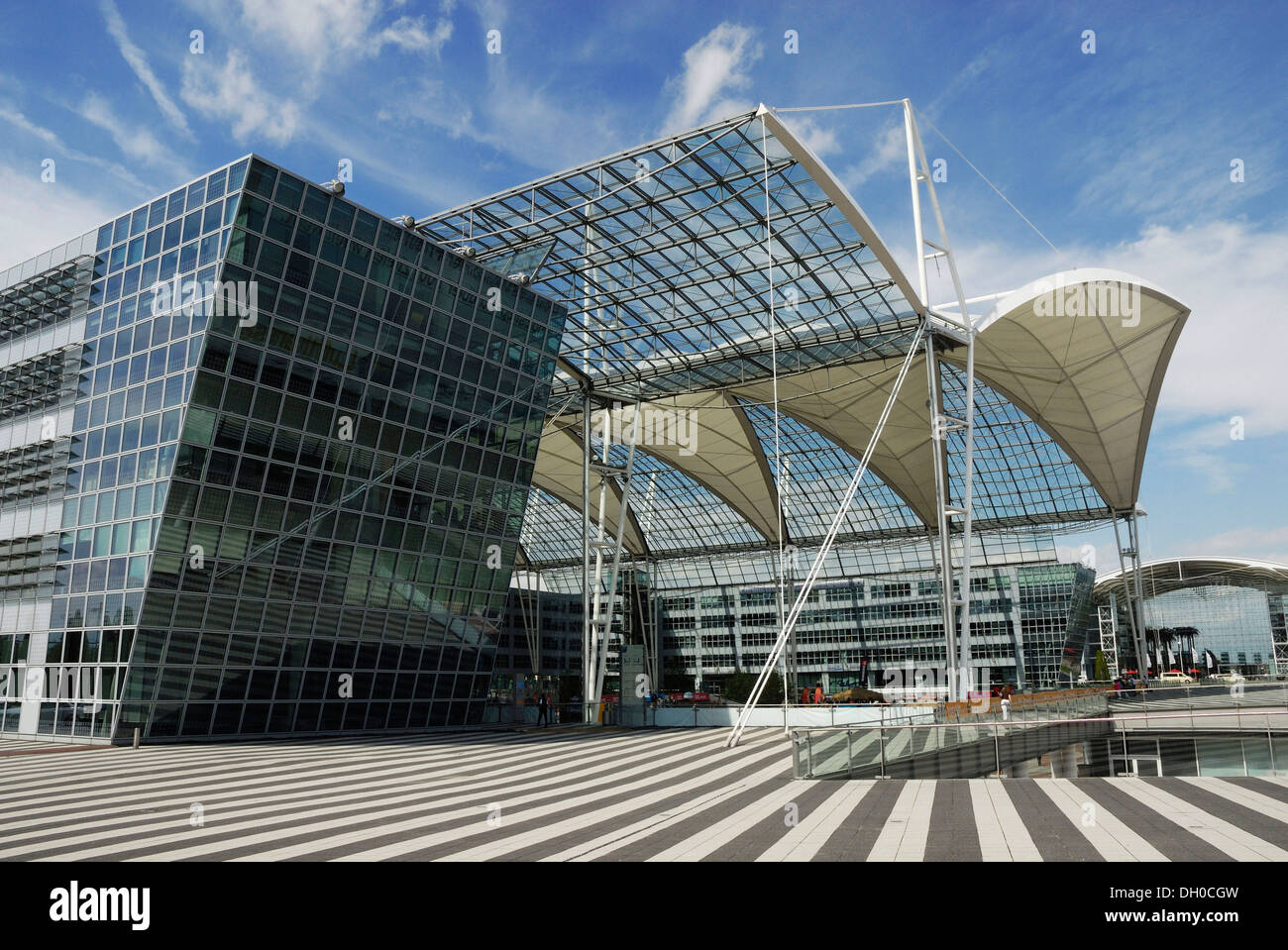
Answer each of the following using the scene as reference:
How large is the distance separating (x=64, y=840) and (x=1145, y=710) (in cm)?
3219

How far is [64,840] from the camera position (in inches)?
390

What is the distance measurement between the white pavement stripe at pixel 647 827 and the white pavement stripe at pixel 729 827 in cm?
52

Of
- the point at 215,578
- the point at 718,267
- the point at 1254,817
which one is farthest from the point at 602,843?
the point at 718,267

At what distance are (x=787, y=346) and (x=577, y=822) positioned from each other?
29209mm

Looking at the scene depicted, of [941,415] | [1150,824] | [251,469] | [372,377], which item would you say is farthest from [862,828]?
[941,415]

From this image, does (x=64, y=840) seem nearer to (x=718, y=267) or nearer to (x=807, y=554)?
(x=718, y=267)

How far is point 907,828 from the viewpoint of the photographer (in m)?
10.0

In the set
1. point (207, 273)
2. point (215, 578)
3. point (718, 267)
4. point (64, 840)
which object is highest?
point (718, 267)

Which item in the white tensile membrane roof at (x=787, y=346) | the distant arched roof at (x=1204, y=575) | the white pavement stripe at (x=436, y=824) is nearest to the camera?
the white pavement stripe at (x=436, y=824)

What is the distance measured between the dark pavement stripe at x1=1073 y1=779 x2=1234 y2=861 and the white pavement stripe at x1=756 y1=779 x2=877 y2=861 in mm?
3034

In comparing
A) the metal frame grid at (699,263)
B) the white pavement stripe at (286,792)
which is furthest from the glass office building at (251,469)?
the white pavement stripe at (286,792)

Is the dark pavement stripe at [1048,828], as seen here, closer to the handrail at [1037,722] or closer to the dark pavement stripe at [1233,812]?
Answer: the dark pavement stripe at [1233,812]

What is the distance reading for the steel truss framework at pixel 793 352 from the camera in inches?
1131

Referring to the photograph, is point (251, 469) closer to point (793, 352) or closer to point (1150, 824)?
point (793, 352)
